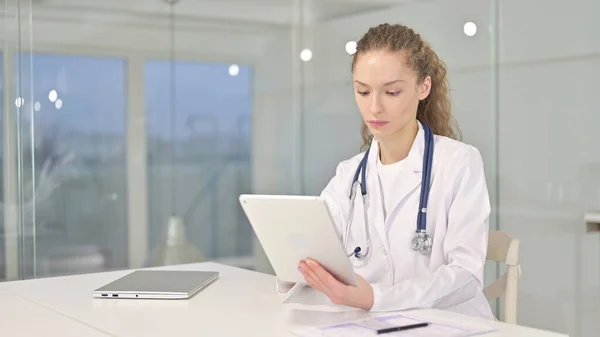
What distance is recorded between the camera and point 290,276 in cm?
193

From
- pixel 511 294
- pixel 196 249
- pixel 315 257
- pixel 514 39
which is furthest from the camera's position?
pixel 196 249

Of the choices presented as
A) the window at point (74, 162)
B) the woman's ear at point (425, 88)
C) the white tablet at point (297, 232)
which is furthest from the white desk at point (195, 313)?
the window at point (74, 162)

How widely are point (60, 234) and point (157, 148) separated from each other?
1.95 ft

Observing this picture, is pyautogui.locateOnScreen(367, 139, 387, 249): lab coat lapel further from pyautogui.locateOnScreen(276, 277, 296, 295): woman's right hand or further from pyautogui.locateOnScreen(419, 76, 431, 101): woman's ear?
pyautogui.locateOnScreen(276, 277, 296, 295): woman's right hand

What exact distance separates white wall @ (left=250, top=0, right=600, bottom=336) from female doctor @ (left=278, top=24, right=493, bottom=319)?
1.25 meters

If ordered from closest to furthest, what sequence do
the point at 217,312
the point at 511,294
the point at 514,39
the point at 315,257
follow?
the point at 315,257 → the point at 217,312 → the point at 511,294 → the point at 514,39

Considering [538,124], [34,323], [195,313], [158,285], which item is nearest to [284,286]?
[195,313]

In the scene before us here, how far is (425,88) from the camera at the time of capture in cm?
230

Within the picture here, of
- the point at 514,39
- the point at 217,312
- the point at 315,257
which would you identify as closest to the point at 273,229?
the point at 315,257

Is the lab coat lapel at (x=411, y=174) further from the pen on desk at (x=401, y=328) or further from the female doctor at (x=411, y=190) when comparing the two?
the pen on desk at (x=401, y=328)

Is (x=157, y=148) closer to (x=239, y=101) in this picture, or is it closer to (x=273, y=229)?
(x=239, y=101)

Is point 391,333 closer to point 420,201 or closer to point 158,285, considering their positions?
point 420,201

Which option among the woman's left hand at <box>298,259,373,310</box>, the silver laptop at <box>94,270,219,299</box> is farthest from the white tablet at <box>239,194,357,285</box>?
the silver laptop at <box>94,270,219,299</box>

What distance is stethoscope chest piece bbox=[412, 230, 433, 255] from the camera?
2197 millimetres
